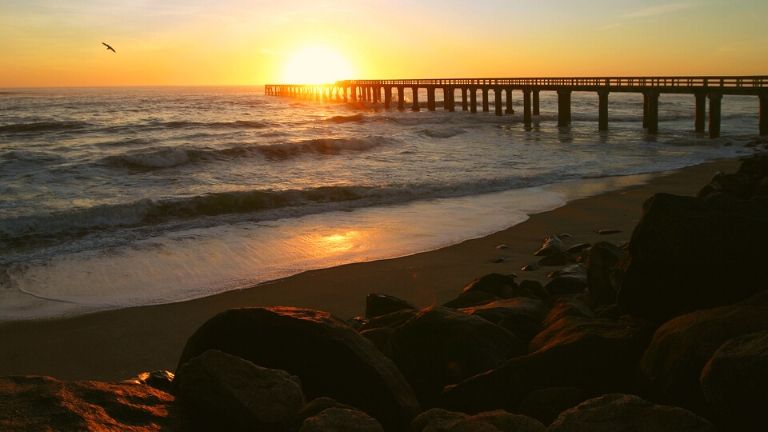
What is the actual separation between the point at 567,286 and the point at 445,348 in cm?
254

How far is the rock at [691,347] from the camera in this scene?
327cm

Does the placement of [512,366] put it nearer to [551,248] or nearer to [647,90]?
[551,248]

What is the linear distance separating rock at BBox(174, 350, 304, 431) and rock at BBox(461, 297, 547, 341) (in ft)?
5.84

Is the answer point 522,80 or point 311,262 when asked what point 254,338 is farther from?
point 522,80

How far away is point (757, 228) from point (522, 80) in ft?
148

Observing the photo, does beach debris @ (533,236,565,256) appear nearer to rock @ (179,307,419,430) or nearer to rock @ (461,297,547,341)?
rock @ (461,297,547,341)

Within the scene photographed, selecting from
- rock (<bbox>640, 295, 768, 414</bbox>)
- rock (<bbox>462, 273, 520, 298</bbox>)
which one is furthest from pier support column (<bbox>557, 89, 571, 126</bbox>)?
rock (<bbox>640, 295, 768, 414</bbox>)

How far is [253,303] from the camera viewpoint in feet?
26.0

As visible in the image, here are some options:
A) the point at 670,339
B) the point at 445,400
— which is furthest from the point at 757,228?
the point at 445,400

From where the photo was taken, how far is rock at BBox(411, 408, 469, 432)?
3.11m

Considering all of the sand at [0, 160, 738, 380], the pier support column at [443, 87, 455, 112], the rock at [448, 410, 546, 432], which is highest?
the pier support column at [443, 87, 455, 112]

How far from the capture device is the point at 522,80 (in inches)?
1870

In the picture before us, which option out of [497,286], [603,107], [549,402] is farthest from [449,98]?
[549,402]

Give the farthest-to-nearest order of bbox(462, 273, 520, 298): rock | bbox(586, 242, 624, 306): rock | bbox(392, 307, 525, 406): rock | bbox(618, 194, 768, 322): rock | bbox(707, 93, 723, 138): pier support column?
bbox(707, 93, 723, 138): pier support column, bbox(462, 273, 520, 298): rock, bbox(586, 242, 624, 306): rock, bbox(392, 307, 525, 406): rock, bbox(618, 194, 768, 322): rock
